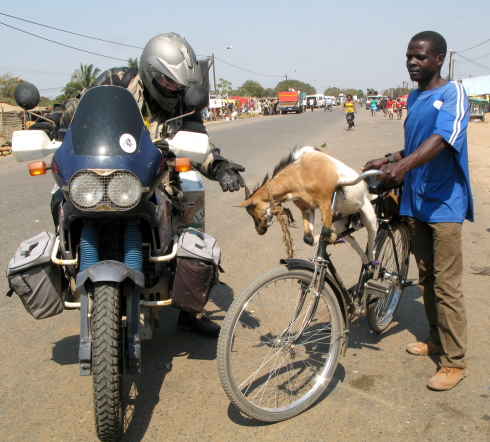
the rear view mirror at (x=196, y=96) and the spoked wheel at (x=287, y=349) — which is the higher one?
the rear view mirror at (x=196, y=96)

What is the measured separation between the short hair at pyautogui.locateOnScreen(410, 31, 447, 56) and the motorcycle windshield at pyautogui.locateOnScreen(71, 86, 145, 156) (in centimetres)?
170

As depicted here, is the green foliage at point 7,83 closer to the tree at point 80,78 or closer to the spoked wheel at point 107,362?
the tree at point 80,78

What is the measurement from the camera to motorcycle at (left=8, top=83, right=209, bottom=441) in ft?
7.50

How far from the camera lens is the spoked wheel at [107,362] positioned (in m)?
2.22

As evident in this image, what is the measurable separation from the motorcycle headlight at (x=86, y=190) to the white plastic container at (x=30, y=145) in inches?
18.6

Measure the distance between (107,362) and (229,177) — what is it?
4.27 feet

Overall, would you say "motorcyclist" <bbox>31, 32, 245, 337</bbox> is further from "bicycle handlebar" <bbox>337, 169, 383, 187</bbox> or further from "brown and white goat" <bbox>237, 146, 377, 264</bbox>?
"bicycle handlebar" <bbox>337, 169, 383, 187</bbox>

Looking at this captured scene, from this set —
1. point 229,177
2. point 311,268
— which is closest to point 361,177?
point 311,268

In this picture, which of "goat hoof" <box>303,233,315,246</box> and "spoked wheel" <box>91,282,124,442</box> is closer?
"spoked wheel" <box>91,282,124,442</box>

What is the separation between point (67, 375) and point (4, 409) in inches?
16.2

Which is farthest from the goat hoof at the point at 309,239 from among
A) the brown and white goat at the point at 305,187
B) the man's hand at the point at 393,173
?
the man's hand at the point at 393,173

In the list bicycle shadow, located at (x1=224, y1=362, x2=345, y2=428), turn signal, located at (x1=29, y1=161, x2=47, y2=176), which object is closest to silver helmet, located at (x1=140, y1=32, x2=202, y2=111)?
turn signal, located at (x1=29, y1=161, x2=47, y2=176)

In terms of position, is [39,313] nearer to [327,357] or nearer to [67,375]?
[67,375]

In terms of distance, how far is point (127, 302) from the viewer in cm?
247
